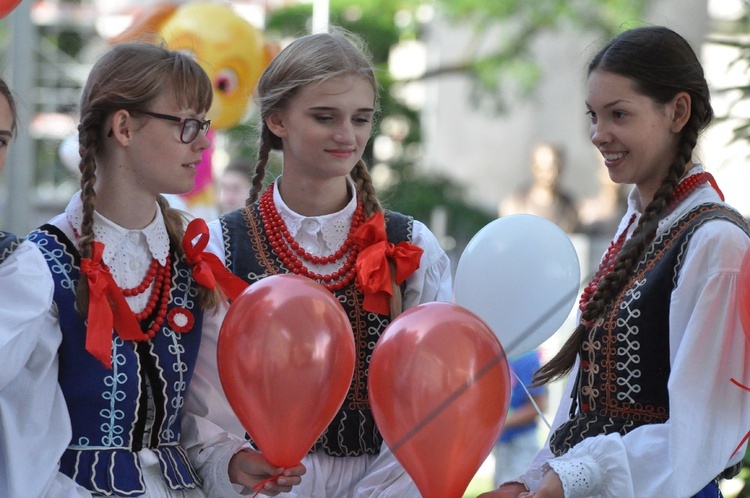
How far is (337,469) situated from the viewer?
2.42m

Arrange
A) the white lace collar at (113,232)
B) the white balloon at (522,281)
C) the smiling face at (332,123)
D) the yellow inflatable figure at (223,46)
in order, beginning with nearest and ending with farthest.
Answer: the white lace collar at (113,232) < the smiling face at (332,123) < the white balloon at (522,281) < the yellow inflatable figure at (223,46)

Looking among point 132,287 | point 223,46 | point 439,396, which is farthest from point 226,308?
point 223,46

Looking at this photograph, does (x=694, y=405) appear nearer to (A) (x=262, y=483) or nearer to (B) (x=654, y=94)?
(B) (x=654, y=94)

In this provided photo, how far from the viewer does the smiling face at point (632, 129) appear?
223 cm

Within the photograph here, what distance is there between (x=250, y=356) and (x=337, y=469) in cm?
54

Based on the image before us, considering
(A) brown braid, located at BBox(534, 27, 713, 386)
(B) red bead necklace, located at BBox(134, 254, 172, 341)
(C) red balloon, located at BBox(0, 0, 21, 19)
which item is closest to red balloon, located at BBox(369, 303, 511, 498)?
(A) brown braid, located at BBox(534, 27, 713, 386)

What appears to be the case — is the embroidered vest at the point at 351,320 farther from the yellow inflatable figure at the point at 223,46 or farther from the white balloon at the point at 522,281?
the yellow inflatable figure at the point at 223,46

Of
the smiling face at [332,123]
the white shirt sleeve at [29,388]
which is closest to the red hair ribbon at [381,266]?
the smiling face at [332,123]

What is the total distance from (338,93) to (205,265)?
49 cm

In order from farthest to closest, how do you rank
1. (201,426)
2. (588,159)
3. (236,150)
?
(588,159) → (236,150) → (201,426)

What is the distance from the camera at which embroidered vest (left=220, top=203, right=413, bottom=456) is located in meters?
2.43

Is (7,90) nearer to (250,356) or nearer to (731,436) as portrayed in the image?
(250,356)

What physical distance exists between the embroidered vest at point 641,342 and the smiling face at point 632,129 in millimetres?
154

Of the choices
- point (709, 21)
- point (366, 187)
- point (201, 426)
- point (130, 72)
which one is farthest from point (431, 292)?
point (709, 21)
